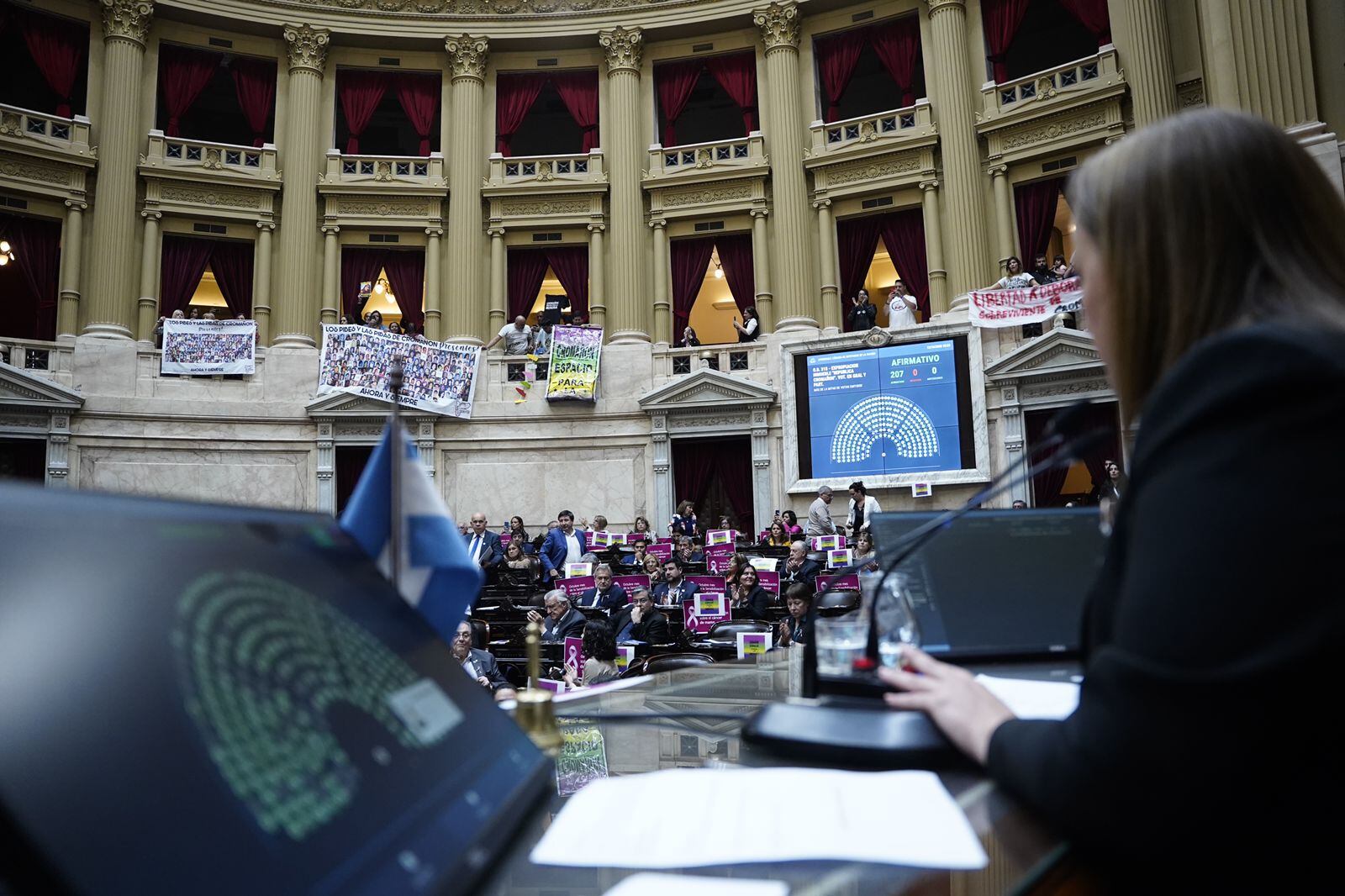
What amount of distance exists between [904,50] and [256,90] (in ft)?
42.0

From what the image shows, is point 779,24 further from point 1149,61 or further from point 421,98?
point 421,98

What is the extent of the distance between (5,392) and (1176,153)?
17.3m

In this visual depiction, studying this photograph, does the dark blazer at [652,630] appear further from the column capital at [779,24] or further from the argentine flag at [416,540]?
the column capital at [779,24]

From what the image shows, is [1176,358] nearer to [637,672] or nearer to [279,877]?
[279,877]

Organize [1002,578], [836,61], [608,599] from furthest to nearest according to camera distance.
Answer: [836,61] → [608,599] → [1002,578]

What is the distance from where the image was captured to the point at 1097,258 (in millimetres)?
1039

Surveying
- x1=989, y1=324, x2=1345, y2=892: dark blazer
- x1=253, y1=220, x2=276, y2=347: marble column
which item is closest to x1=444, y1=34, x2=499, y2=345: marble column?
x1=253, y1=220, x2=276, y2=347: marble column

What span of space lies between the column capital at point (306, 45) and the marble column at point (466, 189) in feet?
7.89

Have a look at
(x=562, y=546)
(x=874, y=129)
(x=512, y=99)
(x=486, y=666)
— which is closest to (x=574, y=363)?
(x=562, y=546)

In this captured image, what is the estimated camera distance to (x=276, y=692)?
0.72m

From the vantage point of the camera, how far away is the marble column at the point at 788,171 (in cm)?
1636

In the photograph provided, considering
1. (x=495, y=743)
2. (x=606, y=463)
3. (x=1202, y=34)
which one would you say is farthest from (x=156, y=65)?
(x=495, y=743)

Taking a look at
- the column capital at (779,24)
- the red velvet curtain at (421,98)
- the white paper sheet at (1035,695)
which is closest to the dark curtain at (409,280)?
the red velvet curtain at (421,98)

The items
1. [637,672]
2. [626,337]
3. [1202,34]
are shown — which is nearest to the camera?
[637,672]
